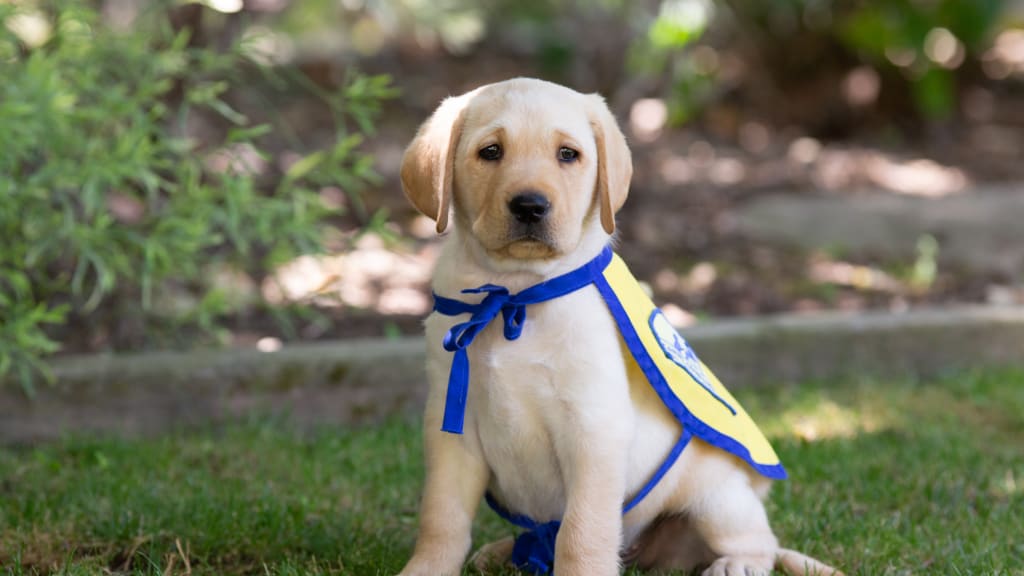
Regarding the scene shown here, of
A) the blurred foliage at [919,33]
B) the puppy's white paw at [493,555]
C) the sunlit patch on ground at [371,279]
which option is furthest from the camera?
the blurred foliage at [919,33]

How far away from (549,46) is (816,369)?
6524 mm

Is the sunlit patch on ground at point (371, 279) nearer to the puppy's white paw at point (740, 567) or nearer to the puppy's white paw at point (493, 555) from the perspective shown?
the puppy's white paw at point (493, 555)

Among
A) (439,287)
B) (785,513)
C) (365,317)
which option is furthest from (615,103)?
(439,287)

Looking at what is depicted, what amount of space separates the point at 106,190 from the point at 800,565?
317 cm

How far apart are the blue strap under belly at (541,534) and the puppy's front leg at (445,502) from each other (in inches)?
7.9

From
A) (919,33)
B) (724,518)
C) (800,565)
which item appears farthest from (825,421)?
(919,33)

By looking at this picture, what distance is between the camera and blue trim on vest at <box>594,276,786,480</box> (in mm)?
2957

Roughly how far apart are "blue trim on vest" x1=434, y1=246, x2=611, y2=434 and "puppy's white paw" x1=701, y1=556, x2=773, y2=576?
30.8 inches

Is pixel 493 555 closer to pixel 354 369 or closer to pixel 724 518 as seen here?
pixel 724 518

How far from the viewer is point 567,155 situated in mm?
2840

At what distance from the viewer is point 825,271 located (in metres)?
6.89

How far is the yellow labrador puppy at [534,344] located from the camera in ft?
9.23

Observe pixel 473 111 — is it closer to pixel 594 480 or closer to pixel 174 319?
pixel 594 480

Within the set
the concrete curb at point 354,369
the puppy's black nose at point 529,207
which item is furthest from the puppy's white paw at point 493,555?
the concrete curb at point 354,369
